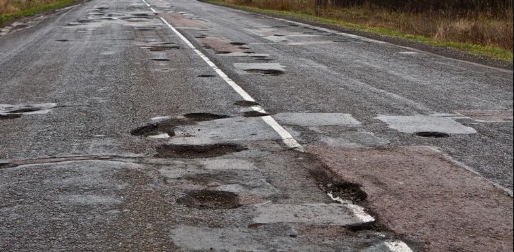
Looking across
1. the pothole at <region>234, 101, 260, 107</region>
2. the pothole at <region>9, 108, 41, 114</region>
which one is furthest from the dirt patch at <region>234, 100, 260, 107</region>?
the pothole at <region>9, 108, 41, 114</region>

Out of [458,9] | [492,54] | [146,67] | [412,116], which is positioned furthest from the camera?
[458,9]

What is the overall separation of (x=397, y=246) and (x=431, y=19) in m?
22.5

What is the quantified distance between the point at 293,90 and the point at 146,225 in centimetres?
571

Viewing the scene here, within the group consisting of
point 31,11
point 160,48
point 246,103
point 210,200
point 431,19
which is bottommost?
point 431,19

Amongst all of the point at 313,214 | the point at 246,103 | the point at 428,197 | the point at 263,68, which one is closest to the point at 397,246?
the point at 313,214

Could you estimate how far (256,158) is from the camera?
6.15 meters

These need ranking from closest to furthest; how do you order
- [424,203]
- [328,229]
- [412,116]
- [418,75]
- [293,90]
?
[328,229] < [424,203] < [412,116] < [293,90] < [418,75]

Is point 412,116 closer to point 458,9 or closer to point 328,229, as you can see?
point 328,229

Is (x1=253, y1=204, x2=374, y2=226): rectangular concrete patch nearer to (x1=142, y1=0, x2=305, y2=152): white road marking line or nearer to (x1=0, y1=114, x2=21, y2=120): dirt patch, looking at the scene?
(x1=142, y1=0, x2=305, y2=152): white road marking line

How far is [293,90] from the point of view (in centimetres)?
991

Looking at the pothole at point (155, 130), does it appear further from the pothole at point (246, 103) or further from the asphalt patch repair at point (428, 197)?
the asphalt patch repair at point (428, 197)

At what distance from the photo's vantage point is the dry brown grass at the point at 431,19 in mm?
18097

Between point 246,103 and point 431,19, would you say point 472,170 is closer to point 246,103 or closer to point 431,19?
point 246,103

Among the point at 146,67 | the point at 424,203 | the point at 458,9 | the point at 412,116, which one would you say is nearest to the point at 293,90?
the point at 412,116
